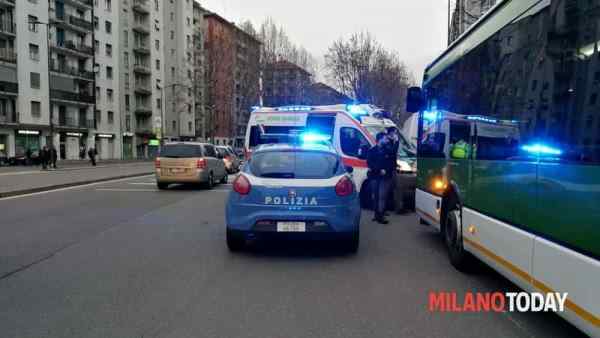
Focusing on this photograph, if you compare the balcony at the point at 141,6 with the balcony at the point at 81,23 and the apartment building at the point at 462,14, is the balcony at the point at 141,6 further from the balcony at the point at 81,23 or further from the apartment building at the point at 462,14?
the apartment building at the point at 462,14

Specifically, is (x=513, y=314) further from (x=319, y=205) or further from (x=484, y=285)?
(x=319, y=205)

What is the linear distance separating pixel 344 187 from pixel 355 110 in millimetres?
6307

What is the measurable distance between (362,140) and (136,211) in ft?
18.7

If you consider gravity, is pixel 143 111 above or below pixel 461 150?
above

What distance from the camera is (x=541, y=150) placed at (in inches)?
145

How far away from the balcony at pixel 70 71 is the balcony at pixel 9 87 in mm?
6672

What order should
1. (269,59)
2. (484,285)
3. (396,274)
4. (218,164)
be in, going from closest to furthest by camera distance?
(484,285)
(396,274)
(218,164)
(269,59)

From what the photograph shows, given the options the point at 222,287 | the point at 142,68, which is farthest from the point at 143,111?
the point at 222,287

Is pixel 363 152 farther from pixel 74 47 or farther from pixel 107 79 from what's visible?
pixel 107 79

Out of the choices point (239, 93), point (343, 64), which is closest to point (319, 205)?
point (343, 64)

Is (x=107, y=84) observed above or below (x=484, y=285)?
above

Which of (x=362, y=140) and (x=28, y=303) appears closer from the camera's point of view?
(x=28, y=303)

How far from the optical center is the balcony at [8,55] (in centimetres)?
4644

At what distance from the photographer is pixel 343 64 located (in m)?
50.2
